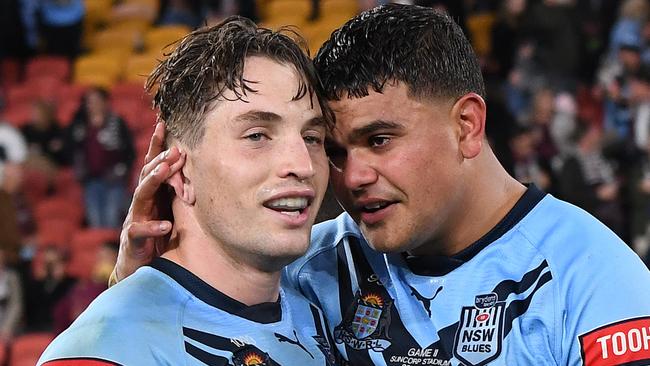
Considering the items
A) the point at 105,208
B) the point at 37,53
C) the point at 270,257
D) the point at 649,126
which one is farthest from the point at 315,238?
the point at 37,53

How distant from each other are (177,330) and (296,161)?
54 cm

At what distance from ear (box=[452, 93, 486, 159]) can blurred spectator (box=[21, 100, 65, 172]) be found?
8115 mm

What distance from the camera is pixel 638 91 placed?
9.40 m

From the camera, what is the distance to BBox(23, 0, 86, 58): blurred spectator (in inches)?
488

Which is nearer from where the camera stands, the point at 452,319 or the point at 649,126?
the point at 452,319

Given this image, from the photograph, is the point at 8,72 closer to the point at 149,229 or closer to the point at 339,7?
the point at 339,7

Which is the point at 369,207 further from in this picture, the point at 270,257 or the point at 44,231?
the point at 44,231

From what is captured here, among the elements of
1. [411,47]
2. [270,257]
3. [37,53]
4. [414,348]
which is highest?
[37,53]

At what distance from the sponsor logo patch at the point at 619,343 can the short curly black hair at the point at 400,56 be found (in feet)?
2.70

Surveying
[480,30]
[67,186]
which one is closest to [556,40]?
[480,30]

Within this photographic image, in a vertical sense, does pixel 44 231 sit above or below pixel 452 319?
above

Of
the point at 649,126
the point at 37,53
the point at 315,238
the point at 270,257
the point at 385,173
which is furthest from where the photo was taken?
the point at 37,53

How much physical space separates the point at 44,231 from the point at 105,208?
590 millimetres

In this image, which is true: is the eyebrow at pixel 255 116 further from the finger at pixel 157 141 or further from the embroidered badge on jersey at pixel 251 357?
the embroidered badge on jersey at pixel 251 357
